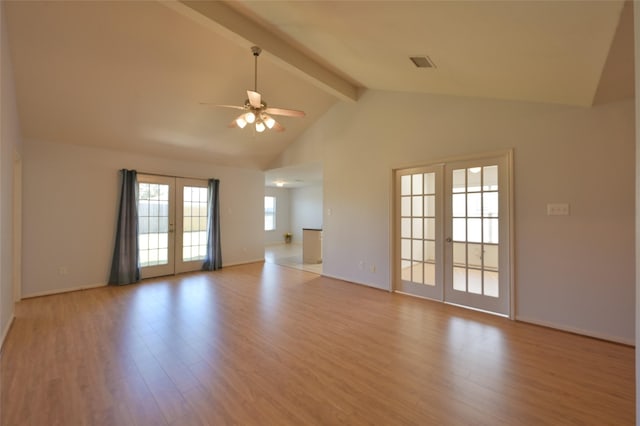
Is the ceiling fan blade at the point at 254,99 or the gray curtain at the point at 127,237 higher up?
the ceiling fan blade at the point at 254,99

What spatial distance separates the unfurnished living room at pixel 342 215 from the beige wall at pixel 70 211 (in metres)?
0.03

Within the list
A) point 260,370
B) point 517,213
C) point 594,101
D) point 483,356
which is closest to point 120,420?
point 260,370

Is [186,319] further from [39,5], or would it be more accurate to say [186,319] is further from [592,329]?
[592,329]

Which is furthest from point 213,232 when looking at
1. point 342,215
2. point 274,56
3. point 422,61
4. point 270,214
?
point 422,61

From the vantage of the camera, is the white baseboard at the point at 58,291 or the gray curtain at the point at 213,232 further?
the gray curtain at the point at 213,232

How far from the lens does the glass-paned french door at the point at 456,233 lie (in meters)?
3.57

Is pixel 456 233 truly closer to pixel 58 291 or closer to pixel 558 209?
pixel 558 209

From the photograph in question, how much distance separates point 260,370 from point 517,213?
3460 mm

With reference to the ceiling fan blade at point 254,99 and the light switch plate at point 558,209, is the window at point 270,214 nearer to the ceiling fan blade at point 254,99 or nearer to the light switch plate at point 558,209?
the ceiling fan blade at point 254,99

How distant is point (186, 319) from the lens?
3.47 m

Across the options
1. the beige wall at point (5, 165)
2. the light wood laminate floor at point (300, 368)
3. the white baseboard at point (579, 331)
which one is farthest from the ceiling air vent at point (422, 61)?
the beige wall at point (5, 165)

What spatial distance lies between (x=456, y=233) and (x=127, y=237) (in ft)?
18.8

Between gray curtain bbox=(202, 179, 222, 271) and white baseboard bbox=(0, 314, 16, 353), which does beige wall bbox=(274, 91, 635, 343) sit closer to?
gray curtain bbox=(202, 179, 222, 271)

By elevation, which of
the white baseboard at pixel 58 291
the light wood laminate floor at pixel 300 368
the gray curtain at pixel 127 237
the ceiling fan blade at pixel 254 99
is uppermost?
the ceiling fan blade at pixel 254 99
